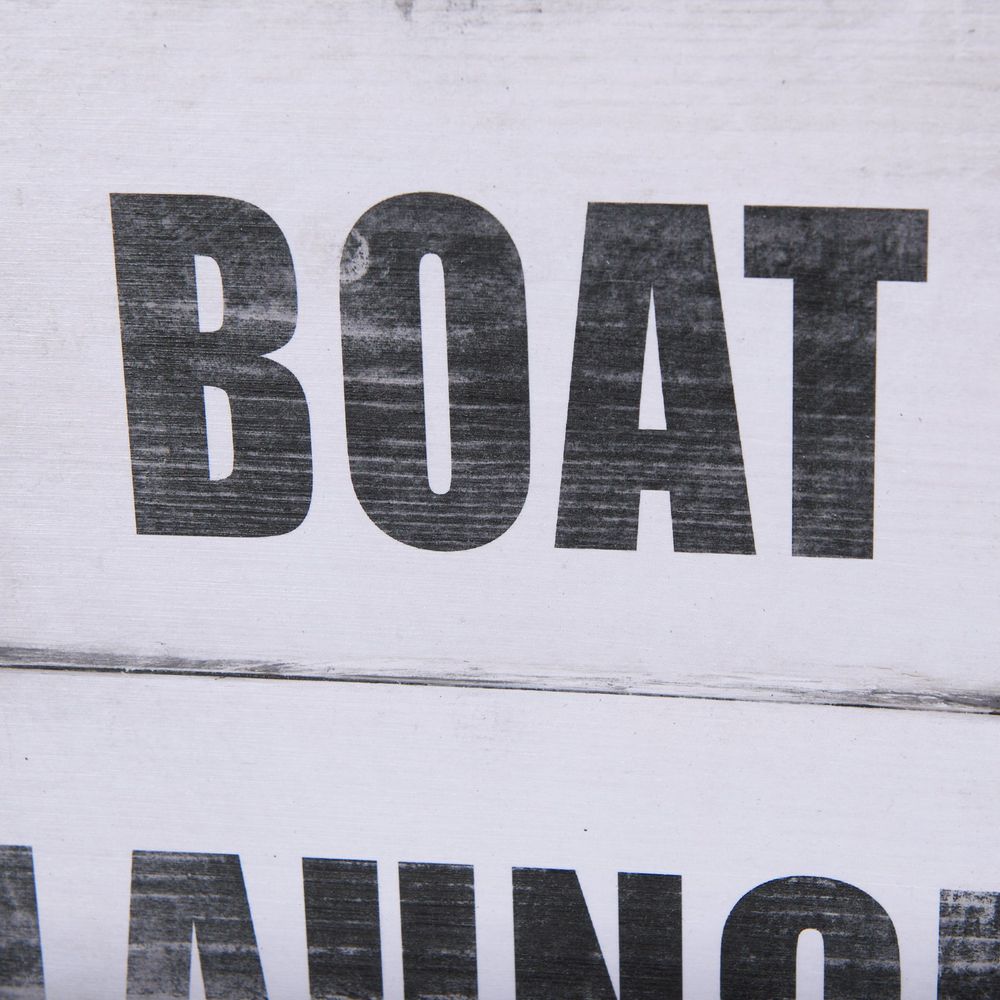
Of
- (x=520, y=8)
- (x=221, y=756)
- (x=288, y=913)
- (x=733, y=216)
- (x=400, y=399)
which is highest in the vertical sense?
(x=520, y=8)

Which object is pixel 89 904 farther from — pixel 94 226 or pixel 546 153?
pixel 546 153

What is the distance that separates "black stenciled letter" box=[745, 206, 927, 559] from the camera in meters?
0.59

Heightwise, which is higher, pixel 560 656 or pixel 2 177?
pixel 2 177

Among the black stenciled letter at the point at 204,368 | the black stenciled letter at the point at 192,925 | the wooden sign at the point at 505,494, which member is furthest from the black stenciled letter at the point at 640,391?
the black stenciled letter at the point at 192,925

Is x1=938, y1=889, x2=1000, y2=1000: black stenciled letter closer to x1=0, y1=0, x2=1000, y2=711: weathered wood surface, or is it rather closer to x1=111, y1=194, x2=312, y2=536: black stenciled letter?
x1=0, y1=0, x2=1000, y2=711: weathered wood surface

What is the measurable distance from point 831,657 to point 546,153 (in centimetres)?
36

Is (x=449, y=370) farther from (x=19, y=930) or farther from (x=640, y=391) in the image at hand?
(x=19, y=930)

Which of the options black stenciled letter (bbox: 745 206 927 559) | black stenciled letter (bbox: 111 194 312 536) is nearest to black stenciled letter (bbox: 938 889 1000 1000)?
black stenciled letter (bbox: 745 206 927 559)

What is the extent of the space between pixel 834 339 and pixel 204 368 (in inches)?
15.5

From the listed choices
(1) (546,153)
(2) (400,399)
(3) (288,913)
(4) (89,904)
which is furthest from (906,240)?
(4) (89,904)

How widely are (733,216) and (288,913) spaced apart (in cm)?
56

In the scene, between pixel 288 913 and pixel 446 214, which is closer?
pixel 446 214

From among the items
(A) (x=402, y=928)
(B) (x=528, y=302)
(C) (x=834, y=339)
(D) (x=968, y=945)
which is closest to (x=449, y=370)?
→ (B) (x=528, y=302)

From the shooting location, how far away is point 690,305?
0.61 m
